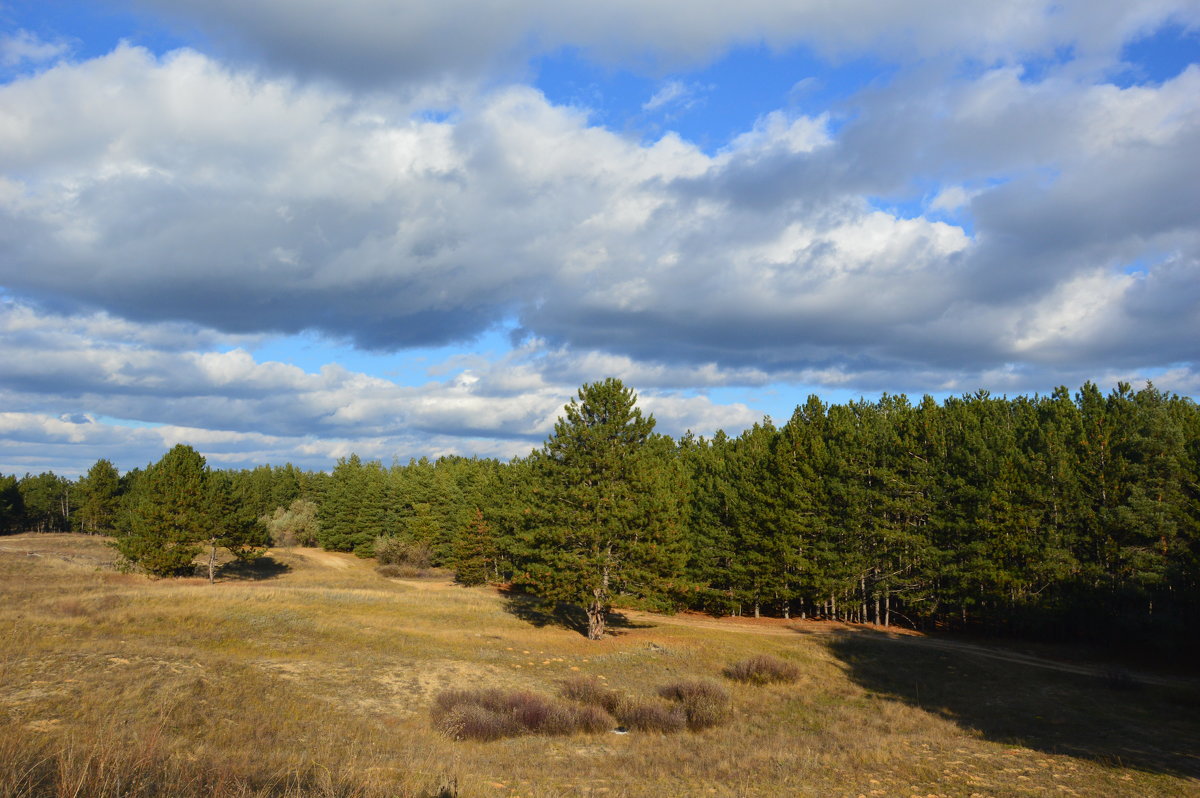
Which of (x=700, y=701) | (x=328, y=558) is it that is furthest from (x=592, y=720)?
(x=328, y=558)

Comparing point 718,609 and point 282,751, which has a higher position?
point 282,751

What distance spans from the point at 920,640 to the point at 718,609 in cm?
1675

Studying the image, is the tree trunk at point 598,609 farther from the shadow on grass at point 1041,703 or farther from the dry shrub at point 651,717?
the shadow on grass at point 1041,703

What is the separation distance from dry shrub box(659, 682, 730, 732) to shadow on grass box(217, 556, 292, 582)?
52.0 m

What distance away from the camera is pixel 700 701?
23922 millimetres

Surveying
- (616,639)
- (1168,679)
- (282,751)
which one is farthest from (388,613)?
(1168,679)

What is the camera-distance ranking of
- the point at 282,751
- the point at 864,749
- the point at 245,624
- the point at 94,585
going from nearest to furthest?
the point at 282,751, the point at 864,749, the point at 245,624, the point at 94,585

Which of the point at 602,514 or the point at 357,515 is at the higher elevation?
the point at 602,514

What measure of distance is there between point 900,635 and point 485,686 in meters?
29.3

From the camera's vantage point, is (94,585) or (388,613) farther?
(94,585)

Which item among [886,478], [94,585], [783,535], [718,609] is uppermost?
[886,478]

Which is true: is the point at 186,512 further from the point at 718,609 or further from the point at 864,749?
the point at 864,749

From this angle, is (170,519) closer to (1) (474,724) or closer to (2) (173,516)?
(2) (173,516)

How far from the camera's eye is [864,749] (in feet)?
60.2
